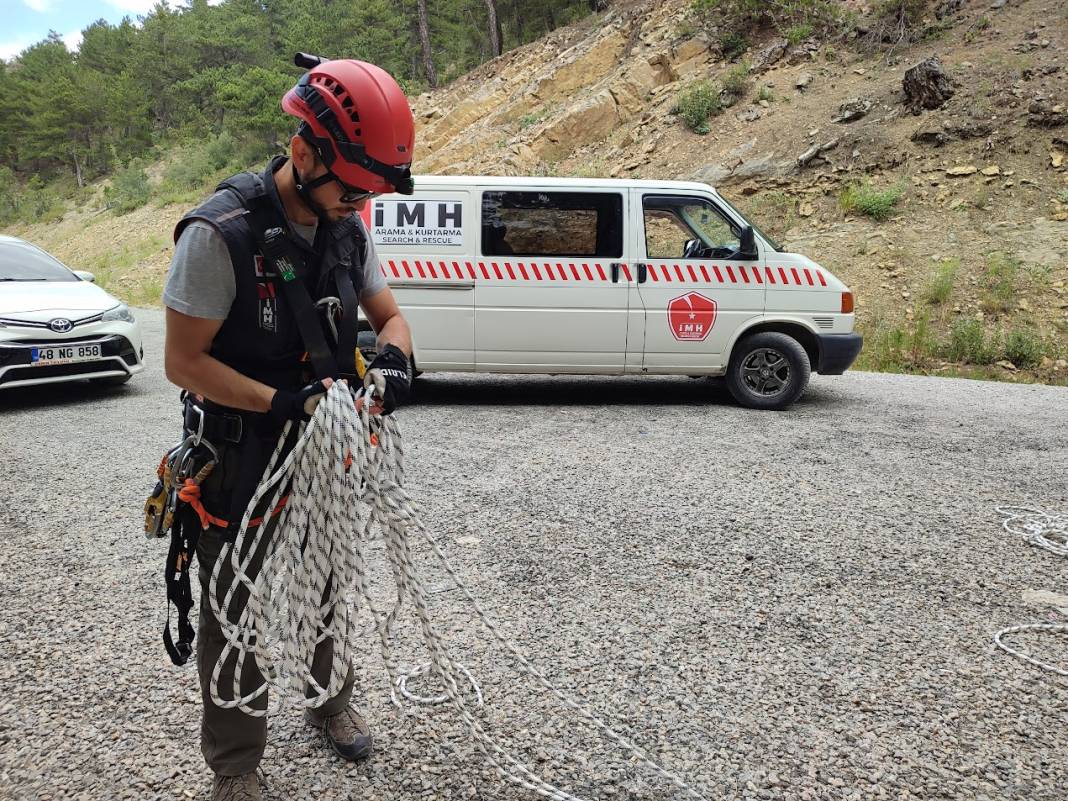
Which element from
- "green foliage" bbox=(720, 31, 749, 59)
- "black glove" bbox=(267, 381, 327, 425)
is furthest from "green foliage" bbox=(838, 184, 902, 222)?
"black glove" bbox=(267, 381, 327, 425)

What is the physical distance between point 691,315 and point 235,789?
225 inches

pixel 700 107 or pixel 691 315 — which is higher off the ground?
pixel 700 107

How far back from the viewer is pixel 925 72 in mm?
13766

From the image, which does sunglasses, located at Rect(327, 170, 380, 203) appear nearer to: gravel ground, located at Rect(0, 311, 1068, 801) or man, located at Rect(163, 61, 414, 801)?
man, located at Rect(163, 61, 414, 801)

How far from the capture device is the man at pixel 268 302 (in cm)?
175

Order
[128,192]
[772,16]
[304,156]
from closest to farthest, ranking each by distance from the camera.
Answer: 1. [304,156]
2. [772,16]
3. [128,192]

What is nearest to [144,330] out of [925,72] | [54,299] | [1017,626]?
[54,299]

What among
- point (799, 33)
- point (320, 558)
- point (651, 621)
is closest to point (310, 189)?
point (320, 558)

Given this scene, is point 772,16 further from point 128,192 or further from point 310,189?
point 128,192

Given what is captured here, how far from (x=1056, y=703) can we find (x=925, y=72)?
1438cm

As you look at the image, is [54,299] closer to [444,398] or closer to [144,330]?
[444,398]

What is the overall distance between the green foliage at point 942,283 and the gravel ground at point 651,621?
5.29 metres

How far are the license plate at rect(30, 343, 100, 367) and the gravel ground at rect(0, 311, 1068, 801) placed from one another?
2.64 feet

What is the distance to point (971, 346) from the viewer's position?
9.78 m
